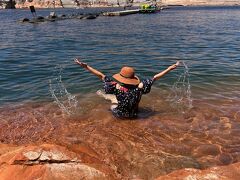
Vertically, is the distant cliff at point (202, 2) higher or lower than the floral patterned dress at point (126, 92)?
lower

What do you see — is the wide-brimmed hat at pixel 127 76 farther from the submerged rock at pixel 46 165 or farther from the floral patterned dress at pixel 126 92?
the submerged rock at pixel 46 165

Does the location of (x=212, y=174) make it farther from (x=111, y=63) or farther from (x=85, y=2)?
(x=85, y=2)

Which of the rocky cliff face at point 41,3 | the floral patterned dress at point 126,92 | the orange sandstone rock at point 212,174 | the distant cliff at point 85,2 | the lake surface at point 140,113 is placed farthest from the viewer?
the rocky cliff face at point 41,3

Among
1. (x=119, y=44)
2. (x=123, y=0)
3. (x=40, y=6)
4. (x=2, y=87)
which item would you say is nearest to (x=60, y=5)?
(x=40, y=6)

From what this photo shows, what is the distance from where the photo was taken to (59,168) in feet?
15.6

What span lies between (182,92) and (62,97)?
167 inches

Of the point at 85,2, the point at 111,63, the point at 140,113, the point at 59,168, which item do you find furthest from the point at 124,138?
the point at 85,2

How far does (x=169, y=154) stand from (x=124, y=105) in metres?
2.07

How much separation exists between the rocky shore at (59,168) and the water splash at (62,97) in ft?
14.4

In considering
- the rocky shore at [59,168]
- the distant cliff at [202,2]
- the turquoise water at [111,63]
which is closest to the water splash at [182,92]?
the turquoise water at [111,63]

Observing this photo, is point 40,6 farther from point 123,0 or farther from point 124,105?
point 124,105

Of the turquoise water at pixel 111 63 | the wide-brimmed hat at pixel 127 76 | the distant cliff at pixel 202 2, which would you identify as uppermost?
the wide-brimmed hat at pixel 127 76

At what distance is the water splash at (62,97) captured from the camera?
9.91 metres

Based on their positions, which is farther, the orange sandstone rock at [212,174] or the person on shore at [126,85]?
the person on shore at [126,85]
